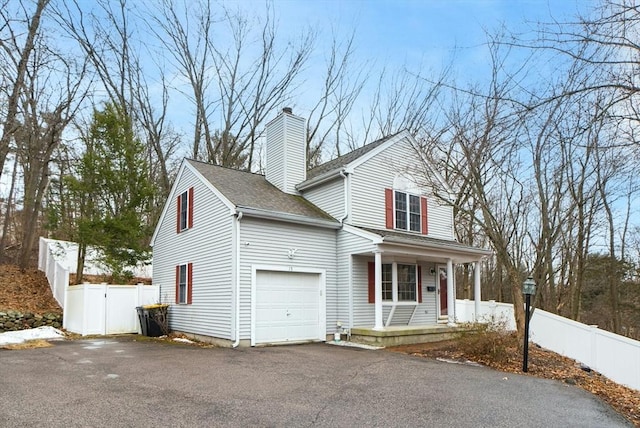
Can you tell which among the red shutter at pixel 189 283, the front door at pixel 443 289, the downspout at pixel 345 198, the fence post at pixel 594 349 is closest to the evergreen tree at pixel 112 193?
the red shutter at pixel 189 283

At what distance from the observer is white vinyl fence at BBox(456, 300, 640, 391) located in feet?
32.0

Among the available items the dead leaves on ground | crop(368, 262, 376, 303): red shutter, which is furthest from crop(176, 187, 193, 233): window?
the dead leaves on ground

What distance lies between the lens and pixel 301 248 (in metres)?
12.5

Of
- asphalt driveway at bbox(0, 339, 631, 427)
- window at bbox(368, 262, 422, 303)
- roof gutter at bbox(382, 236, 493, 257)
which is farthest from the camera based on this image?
window at bbox(368, 262, 422, 303)

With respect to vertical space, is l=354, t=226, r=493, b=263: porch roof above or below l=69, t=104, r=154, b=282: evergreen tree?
below

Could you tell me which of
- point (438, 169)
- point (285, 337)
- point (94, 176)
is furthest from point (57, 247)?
point (438, 169)

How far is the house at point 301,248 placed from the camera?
37.8ft

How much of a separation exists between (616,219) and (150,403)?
22072 millimetres

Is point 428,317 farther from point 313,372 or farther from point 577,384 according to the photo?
point 313,372

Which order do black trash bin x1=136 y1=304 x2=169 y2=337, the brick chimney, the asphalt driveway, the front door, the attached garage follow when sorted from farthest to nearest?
the front door → the brick chimney → black trash bin x1=136 y1=304 x2=169 y2=337 → the attached garage → the asphalt driveway

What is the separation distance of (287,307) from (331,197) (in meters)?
3.67

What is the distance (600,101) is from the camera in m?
4.75

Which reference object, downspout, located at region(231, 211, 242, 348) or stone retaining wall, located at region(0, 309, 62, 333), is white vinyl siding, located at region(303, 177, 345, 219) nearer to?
downspout, located at region(231, 211, 242, 348)

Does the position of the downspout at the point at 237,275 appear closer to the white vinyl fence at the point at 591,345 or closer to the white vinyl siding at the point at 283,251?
the white vinyl siding at the point at 283,251
